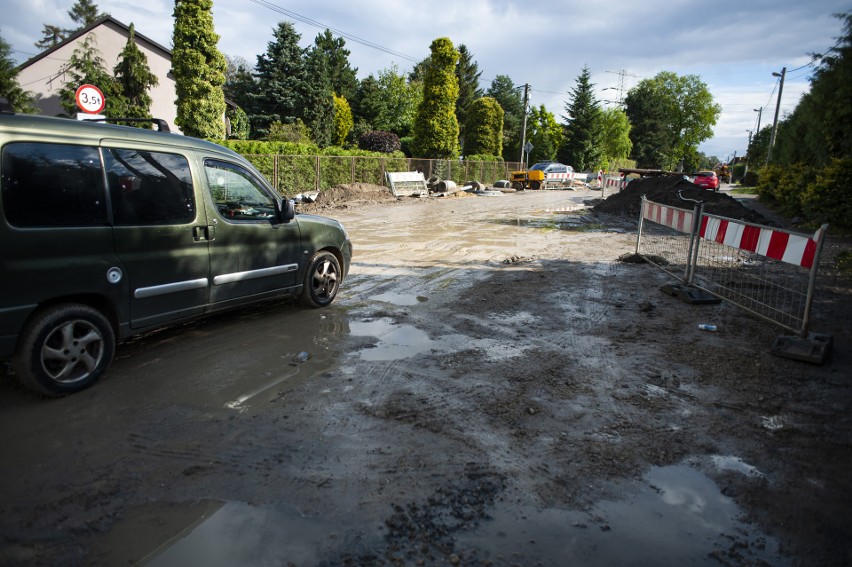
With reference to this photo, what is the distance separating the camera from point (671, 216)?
30.6ft

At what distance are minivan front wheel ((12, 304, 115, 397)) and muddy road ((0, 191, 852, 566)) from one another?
0.61 feet

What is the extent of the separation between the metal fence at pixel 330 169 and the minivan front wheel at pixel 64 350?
53.3 feet

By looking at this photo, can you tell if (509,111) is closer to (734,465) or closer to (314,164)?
(314,164)

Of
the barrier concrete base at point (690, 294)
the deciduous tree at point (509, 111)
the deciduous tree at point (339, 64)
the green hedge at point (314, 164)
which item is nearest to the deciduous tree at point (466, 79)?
the deciduous tree at point (509, 111)

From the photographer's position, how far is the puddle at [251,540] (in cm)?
255

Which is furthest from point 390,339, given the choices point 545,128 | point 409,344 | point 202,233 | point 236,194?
point 545,128

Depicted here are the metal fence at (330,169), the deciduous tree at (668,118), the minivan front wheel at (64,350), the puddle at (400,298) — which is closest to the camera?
the minivan front wheel at (64,350)

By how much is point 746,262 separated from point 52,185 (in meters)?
11.5

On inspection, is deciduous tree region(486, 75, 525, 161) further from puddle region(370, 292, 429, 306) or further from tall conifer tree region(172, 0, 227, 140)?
puddle region(370, 292, 429, 306)

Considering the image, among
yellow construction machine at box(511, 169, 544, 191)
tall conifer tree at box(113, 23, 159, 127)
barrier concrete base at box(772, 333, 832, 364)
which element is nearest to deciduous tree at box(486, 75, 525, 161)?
yellow construction machine at box(511, 169, 544, 191)

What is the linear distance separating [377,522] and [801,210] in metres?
21.8

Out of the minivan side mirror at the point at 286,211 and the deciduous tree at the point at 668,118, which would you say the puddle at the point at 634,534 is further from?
the deciduous tree at the point at 668,118

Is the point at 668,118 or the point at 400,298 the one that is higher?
the point at 668,118

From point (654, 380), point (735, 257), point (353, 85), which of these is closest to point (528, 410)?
point (654, 380)
